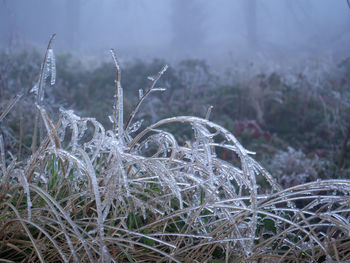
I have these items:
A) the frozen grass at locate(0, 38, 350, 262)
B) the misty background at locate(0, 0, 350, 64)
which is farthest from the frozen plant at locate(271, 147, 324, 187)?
the misty background at locate(0, 0, 350, 64)

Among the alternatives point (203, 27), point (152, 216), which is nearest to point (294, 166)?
point (152, 216)

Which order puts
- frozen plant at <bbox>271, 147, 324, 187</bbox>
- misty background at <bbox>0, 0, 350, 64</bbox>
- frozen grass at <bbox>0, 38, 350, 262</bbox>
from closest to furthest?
frozen grass at <bbox>0, 38, 350, 262</bbox> < frozen plant at <bbox>271, 147, 324, 187</bbox> < misty background at <bbox>0, 0, 350, 64</bbox>

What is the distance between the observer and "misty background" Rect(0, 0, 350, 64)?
20.7 metres

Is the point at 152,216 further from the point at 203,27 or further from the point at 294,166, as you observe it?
the point at 203,27

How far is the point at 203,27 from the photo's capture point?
97.8 feet

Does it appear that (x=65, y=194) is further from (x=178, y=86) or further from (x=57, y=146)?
(x=178, y=86)

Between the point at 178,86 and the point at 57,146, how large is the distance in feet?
19.2

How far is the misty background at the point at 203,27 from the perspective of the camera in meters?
20.7

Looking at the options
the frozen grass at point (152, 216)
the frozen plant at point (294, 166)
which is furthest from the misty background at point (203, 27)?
the frozen grass at point (152, 216)

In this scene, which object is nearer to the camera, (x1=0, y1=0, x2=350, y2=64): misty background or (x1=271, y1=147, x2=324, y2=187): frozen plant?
(x1=271, y1=147, x2=324, y2=187): frozen plant

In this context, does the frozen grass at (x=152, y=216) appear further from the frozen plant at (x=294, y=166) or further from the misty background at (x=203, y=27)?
the misty background at (x=203, y=27)

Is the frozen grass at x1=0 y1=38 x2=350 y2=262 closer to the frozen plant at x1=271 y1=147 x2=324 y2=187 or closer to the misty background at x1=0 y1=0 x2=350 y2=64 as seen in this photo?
the frozen plant at x1=271 y1=147 x2=324 y2=187

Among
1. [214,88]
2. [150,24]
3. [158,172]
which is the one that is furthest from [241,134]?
[150,24]

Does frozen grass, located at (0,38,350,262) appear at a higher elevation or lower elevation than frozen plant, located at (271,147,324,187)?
higher
